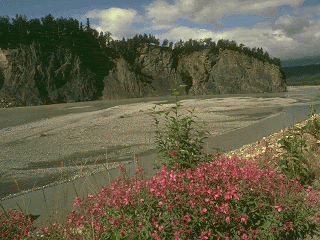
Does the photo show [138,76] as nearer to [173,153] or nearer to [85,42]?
[85,42]

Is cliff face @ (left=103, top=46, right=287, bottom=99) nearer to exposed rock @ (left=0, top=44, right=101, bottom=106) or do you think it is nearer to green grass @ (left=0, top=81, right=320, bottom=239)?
exposed rock @ (left=0, top=44, right=101, bottom=106)

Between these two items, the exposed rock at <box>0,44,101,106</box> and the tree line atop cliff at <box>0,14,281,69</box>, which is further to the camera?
the tree line atop cliff at <box>0,14,281,69</box>

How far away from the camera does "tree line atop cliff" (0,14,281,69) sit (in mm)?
46844

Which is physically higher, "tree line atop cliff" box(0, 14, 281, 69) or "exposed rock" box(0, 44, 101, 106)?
"tree line atop cliff" box(0, 14, 281, 69)

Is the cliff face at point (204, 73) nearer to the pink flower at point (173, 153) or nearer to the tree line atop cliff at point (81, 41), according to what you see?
the tree line atop cliff at point (81, 41)

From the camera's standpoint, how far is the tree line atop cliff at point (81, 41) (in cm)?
4684

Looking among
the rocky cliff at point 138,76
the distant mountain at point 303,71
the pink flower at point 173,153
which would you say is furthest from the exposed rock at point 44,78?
the distant mountain at point 303,71

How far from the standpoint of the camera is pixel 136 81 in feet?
181

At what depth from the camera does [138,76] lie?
56.9 m

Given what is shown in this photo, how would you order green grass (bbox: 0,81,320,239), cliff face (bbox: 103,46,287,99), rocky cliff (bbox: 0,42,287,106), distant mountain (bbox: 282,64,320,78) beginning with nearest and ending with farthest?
green grass (bbox: 0,81,320,239) < rocky cliff (bbox: 0,42,287,106) < cliff face (bbox: 103,46,287,99) < distant mountain (bbox: 282,64,320,78)

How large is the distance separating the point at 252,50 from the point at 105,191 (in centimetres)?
7100

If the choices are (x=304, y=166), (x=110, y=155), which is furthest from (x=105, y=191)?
(x=110, y=155)

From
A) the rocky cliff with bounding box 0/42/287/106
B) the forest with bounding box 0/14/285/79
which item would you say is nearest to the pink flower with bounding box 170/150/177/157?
the rocky cliff with bounding box 0/42/287/106

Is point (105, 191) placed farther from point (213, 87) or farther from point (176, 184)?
point (213, 87)
